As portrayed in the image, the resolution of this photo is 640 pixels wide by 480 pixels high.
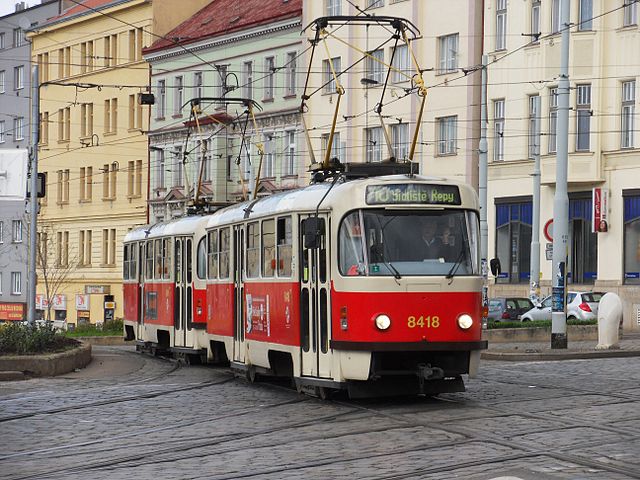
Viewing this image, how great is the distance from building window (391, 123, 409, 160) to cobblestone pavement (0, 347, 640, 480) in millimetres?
35932

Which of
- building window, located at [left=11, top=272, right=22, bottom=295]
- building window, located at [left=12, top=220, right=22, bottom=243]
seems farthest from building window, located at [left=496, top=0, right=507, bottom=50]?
building window, located at [left=11, top=272, right=22, bottom=295]

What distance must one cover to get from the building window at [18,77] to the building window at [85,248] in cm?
1145

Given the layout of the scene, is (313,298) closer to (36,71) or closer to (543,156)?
(36,71)

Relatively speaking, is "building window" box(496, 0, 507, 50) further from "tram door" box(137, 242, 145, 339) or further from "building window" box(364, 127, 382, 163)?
"tram door" box(137, 242, 145, 339)

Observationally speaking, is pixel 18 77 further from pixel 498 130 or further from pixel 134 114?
pixel 498 130

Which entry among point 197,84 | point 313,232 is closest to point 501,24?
point 197,84

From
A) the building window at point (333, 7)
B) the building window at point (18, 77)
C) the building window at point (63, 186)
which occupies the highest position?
the building window at point (18, 77)

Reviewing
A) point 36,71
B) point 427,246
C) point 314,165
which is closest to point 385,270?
point 427,246

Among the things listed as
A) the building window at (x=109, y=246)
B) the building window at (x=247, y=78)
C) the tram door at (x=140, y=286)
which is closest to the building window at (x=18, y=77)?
the building window at (x=109, y=246)

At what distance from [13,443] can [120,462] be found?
2399 mm

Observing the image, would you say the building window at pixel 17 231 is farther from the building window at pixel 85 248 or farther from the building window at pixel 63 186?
the building window at pixel 85 248

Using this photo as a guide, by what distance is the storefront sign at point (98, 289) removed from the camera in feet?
257

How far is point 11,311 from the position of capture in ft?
286

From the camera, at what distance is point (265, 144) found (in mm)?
66750
